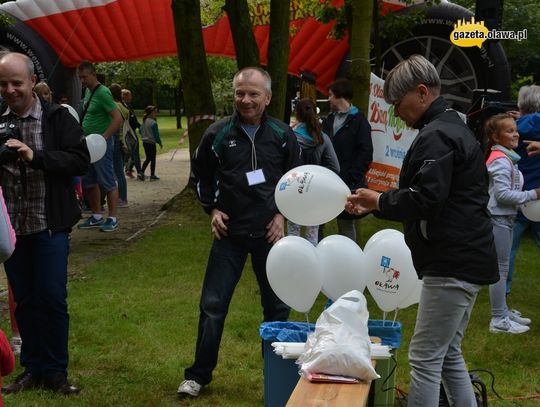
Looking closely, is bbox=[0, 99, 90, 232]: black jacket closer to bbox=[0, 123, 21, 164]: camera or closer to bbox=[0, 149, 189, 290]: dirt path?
bbox=[0, 123, 21, 164]: camera

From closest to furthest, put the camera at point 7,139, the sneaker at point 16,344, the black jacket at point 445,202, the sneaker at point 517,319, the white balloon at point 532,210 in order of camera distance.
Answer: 1. the black jacket at point 445,202
2. the camera at point 7,139
3. the sneaker at point 16,344
4. the white balloon at point 532,210
5. the sneaker at point 517,319

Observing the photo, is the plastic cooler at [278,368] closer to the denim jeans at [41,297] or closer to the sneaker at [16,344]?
the denim jeans at [41,297]

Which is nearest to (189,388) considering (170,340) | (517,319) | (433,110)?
(170,340)

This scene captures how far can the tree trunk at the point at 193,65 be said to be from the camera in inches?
472

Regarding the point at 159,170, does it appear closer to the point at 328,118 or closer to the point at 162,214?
the point at 162,214

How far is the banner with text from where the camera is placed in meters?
9.78

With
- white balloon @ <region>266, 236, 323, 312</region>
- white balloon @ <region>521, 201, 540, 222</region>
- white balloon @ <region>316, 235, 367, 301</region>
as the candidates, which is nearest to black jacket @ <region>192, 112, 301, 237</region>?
white balloon @ <region>266, 236, 323, 312</region>

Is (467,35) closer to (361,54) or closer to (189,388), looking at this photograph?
(361,54)

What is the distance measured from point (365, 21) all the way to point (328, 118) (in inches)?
51.3

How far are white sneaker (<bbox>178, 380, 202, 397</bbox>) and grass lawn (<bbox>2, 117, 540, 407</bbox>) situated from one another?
52mm

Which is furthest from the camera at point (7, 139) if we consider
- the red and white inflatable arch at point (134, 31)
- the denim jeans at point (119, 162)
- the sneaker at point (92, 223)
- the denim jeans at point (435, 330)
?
the red and white inflatable arch at point (134, 31)

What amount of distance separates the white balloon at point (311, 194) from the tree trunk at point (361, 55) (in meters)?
4.18

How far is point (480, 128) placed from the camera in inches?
397

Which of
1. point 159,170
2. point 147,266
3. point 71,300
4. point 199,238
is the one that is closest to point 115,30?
point 159,170
